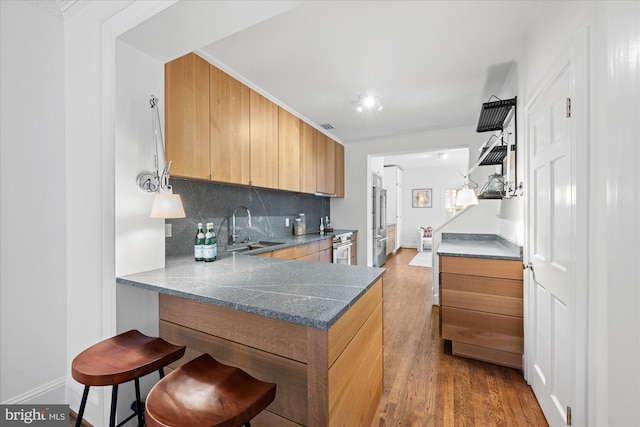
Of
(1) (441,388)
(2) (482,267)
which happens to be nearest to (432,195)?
(2) (482,267)

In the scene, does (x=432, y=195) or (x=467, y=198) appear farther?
(x=432, y=195)

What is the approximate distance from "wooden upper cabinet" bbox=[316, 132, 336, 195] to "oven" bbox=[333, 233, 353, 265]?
0.73 meters

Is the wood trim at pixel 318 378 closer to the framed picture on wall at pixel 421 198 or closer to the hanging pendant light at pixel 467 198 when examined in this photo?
the hanging pendant light at pixel 467 198

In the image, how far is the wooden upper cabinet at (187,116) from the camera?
1800 mm

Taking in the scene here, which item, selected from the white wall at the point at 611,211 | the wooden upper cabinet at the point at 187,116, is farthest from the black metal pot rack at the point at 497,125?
the wooden upper cabinet at the point at 187,116

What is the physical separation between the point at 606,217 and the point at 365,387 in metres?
1.22

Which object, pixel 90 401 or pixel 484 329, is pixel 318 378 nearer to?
pixel 90 401

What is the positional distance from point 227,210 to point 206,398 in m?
2.08

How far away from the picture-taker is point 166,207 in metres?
1.40

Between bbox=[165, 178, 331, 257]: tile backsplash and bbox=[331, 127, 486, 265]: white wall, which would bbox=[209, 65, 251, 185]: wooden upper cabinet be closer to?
bbox=[165, 178, 331, 257]: tile backsplash

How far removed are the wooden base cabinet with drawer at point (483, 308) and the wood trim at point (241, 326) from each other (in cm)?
170

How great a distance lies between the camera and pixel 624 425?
818 mm

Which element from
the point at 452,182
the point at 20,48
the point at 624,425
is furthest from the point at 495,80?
the point at 452,182

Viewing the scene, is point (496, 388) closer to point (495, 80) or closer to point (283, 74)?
point (495, 80)
